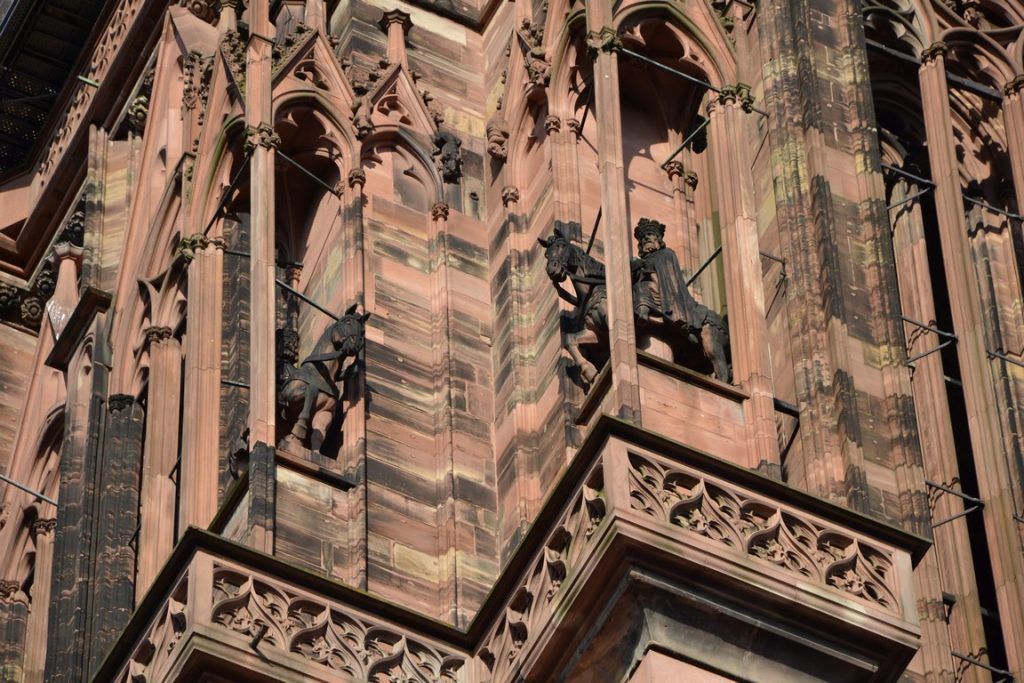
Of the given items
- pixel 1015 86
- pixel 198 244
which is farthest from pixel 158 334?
pixel 1015 86

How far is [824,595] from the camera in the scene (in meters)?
20.3

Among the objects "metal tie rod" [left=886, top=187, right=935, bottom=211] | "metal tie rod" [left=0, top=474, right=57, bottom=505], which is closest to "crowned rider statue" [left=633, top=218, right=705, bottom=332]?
"metal tie rod" [left=886, top=187, right=935, bottom=211]

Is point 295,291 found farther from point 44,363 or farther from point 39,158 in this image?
point 39,158

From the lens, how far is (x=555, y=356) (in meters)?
23.3

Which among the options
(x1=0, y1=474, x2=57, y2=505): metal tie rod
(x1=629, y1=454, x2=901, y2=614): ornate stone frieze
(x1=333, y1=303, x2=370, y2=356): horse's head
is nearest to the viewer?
(x1=629, y1=454, x2=901, y2=614): ornate stone frieze

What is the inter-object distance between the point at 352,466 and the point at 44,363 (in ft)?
23.9

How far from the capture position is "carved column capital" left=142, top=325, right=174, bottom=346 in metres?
26.6

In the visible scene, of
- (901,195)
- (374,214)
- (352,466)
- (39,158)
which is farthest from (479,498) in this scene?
(39,158)

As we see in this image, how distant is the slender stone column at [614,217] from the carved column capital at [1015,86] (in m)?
4.00

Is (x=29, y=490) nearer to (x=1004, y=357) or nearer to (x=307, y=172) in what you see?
(x=307, y=172)

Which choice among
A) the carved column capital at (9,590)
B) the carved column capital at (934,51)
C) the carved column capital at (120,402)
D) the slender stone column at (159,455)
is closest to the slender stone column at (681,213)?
the carved column capital at (934,51)

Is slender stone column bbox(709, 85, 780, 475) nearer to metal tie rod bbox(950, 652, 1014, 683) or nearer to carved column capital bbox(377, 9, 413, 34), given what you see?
metal tie rod bbox(950, 652, 1014, 683)

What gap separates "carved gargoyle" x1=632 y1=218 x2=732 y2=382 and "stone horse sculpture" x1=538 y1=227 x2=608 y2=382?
0.79 ft

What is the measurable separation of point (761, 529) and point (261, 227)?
14.3 feet
